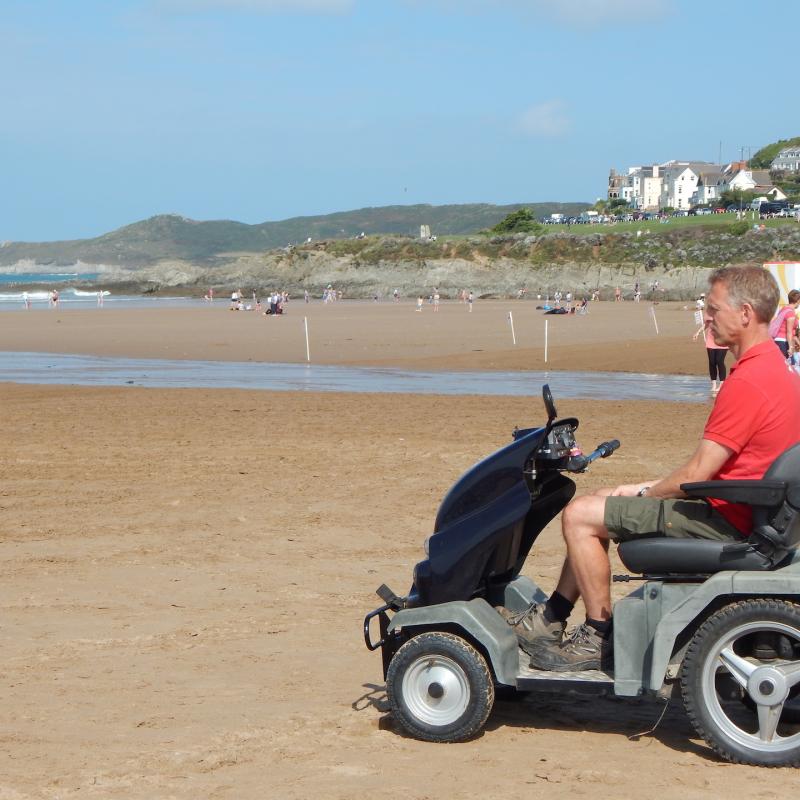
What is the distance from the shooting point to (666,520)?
4957 millimetres

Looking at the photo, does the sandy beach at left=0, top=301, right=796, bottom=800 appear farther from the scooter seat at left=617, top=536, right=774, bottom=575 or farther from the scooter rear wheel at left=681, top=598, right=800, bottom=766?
the scooter seat at left=617, top=536, right=774, bottom=575

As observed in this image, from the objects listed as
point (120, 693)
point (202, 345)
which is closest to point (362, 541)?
point (120, 693)

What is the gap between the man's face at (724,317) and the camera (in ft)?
16.5

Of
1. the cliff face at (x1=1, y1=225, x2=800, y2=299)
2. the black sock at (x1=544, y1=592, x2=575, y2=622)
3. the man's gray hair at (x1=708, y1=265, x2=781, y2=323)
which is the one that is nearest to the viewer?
the man's gray hair at (x1=708, y1=265, x2=781, y2=323)

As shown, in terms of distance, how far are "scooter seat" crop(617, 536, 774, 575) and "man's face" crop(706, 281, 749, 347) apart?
0.83m

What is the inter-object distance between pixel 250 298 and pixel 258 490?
84.9 meters

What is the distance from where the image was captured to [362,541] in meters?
8.92

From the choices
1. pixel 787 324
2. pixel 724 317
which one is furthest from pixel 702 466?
pixel 787 324

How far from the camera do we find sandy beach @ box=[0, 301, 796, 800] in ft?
15.7

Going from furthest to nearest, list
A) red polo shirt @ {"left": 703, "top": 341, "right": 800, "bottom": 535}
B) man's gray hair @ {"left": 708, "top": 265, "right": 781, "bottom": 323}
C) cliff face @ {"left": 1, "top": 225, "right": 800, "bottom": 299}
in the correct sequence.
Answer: cliff face @ {"left": 1, "top": 225, "right": 800, "bottom": 299}, man's gray hair @ {"left": 708, "top": 265, "right": 781, "bottom": 323}, red polo shirt @ {"left": 703, "top": 341, "right": 800, "bottom": 535}

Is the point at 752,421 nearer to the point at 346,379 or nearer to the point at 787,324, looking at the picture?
the point at 787,324

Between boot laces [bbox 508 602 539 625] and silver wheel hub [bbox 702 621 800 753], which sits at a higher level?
boot laces [bbox 508 602 539 625]

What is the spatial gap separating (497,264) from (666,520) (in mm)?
98867

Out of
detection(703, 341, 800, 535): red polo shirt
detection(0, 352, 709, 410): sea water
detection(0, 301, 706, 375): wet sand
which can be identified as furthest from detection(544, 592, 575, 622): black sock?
detection(0, 301, 706, 375): wet sand
